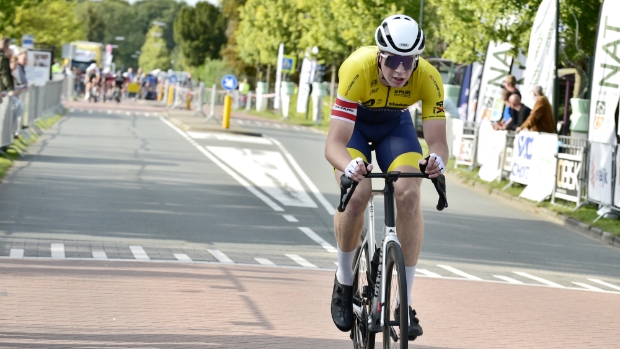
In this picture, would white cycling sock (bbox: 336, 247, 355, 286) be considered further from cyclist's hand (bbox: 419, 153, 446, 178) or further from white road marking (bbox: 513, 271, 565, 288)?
white road marking (bbox: 513, 271, 565, 288)

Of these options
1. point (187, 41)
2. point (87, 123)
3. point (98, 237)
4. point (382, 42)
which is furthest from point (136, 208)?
point (187, 41)

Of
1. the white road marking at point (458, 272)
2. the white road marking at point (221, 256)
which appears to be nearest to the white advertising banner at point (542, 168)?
the white road marking at point (458, 272)

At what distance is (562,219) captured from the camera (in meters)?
18.6

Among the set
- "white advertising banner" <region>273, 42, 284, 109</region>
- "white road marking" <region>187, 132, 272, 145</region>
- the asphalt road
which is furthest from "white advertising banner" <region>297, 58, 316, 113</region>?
the asphalt road

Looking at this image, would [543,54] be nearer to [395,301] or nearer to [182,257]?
[182,257]

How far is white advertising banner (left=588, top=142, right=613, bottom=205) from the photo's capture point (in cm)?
1728

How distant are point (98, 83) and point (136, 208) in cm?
4277

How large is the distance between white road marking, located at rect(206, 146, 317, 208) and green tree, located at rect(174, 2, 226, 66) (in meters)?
86.3

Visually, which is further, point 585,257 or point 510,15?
point 510,15

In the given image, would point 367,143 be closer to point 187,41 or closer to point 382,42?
point 382,42

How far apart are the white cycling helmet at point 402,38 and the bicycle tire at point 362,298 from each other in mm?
1178

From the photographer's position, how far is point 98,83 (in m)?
58.1

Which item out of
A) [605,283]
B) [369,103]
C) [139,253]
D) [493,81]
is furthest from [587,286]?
[493,81]

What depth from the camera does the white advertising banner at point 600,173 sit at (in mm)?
17281
